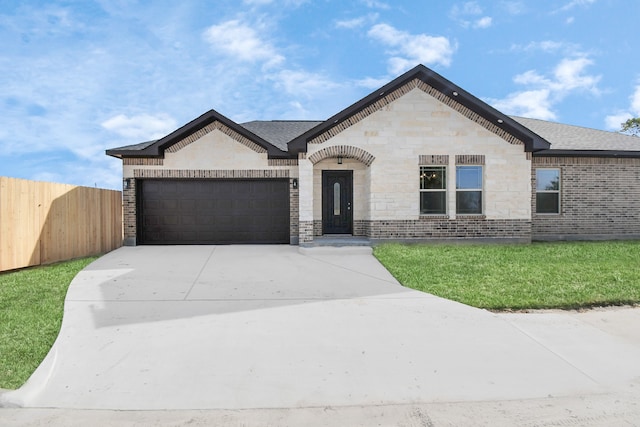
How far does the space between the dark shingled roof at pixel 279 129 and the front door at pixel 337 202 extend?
204cm

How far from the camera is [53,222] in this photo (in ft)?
33.8

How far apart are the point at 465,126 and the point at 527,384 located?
995 centimetres

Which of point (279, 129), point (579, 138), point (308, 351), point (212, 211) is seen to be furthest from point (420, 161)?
point (308, 351)

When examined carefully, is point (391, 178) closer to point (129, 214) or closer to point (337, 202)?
point (337, 202)

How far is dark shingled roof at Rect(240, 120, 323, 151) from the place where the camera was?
1421 centimetres

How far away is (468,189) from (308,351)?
32.1 feet

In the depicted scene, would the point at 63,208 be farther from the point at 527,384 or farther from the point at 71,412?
the point at 527,384

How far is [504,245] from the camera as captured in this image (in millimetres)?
12062

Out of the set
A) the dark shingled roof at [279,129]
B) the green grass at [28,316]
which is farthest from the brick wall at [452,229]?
the green grass at [28,316]

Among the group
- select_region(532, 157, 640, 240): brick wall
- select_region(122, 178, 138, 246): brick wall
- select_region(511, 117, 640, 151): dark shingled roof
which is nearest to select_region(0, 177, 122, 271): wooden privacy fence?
select_region(122, 178, 138, 246): brick wall

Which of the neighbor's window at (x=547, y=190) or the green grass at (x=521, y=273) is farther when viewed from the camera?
the neighbor's window at (x=547, y=190)

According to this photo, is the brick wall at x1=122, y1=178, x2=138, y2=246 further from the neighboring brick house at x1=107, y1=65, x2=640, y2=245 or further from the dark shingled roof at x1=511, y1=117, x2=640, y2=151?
the dark shingled roof at x1=511, y1=117, x2=640, y2=151

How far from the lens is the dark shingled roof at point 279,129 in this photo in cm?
1421

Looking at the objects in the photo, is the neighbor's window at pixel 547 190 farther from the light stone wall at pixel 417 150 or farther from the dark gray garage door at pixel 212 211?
the dark gray garage door at pixel 212 211
